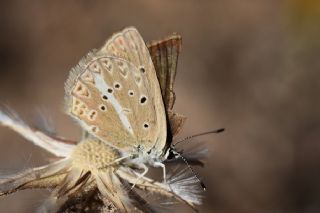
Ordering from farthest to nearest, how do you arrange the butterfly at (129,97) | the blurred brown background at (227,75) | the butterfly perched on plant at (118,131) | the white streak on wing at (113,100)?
1. the blurred brown background at (227,75)
2. the white streak on wing at (113,100)
3. the butterfly at (129,97)
4. the butterfly perched on plant at (118,131)

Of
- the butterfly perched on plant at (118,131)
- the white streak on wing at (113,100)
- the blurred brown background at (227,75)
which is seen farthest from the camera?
the blurred brown background at (227,75)

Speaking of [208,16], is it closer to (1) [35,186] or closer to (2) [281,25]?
(2) [281,25]

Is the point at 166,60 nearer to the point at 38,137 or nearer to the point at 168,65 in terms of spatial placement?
the point at 168,65

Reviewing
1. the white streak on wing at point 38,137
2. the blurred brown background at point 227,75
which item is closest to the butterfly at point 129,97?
the white streak on wing at point 38,137

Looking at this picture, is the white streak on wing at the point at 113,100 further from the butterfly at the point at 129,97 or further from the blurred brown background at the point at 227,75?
the blurred brown background at the point at 227,75

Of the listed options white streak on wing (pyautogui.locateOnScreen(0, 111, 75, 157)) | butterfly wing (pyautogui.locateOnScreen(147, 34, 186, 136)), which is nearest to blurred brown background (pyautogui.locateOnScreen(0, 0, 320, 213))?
white streak on wing (pyautogui.locateOnScreen(0, 111, 75, 157))

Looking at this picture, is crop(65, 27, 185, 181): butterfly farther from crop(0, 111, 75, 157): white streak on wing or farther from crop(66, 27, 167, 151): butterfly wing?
crop(0, 111, 75, 157): white streak on wing

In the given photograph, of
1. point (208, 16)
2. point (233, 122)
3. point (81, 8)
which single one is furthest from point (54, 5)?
point (233, 122)
